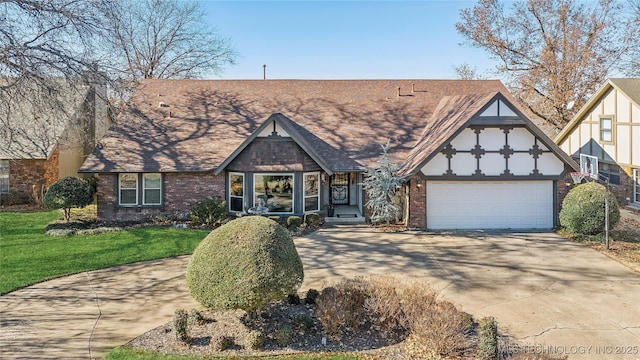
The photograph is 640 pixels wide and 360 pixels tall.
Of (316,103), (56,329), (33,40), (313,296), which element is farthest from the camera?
(316,103)

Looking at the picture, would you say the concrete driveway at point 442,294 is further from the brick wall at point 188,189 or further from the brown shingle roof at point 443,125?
the brick wall at point 188,189

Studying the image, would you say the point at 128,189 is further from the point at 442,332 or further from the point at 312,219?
the point at 442,332

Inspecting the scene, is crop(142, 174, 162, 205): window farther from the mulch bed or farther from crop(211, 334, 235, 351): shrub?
crop(211, 334, 235, 351): shrub

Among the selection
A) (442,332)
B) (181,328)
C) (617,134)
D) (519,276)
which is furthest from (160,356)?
(617,134)

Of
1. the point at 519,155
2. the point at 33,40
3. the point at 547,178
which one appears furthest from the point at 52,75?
the point at 547,178

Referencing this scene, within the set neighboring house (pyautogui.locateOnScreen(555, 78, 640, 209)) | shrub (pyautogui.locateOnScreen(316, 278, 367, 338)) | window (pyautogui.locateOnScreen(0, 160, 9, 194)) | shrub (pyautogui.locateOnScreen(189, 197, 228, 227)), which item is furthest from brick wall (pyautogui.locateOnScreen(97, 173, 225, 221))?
neighboring house (pyautogui.locateOnScreen(555, 78, 640, 209))

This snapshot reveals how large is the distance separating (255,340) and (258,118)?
14776 mm

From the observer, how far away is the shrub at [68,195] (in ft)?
55.7

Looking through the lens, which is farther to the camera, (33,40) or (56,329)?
(33,40)

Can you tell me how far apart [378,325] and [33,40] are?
37.9 ft

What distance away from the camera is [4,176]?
21.7 m

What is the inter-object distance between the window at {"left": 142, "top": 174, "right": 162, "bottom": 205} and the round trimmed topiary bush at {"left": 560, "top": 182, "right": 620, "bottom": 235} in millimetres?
15813

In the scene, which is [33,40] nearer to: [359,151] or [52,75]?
[52,75]

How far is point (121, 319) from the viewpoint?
8633 mm
